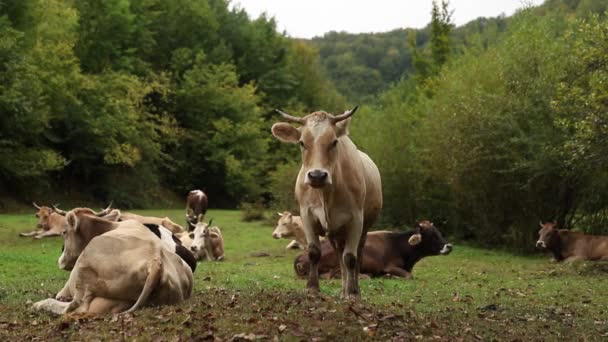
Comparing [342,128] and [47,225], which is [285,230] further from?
[342,128]

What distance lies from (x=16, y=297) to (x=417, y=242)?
26.8 feet

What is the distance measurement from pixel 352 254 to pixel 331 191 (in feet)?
2.60

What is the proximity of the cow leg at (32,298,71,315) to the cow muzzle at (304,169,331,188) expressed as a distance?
281 centimetres

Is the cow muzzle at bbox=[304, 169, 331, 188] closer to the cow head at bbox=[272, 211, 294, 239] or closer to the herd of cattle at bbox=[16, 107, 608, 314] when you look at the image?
the herd of cattle at bbox=[16, 107, 608, 314]

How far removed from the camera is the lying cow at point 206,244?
1885 centimetres

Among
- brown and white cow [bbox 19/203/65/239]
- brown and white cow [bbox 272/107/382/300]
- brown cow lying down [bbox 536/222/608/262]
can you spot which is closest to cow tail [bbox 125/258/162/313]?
brown and white cow [bbox 272/107/382/300]

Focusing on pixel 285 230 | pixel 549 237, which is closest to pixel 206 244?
pixel 285 230

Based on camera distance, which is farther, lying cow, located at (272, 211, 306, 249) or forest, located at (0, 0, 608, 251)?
lying cow, located at (272, 211, 306, 249)

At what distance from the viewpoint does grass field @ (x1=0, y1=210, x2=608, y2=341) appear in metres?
6.79

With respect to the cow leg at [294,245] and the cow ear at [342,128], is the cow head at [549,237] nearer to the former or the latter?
the cow leg at [294,245]

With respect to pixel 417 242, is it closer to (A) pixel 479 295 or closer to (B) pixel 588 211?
(A) pixel 479 295

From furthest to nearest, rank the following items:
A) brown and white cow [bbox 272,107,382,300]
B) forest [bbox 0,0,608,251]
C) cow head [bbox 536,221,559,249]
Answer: forest [bbox 0,0,608,251] < cow head [bbox 536,221,559,249] < brown and white cow [bbox 272,107,382,300]

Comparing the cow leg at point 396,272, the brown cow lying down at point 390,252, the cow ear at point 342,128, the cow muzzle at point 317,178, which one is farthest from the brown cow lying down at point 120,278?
the cow leg at point 396,272

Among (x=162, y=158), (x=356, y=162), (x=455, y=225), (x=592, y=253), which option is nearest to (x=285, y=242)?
(x=455, y=225)
